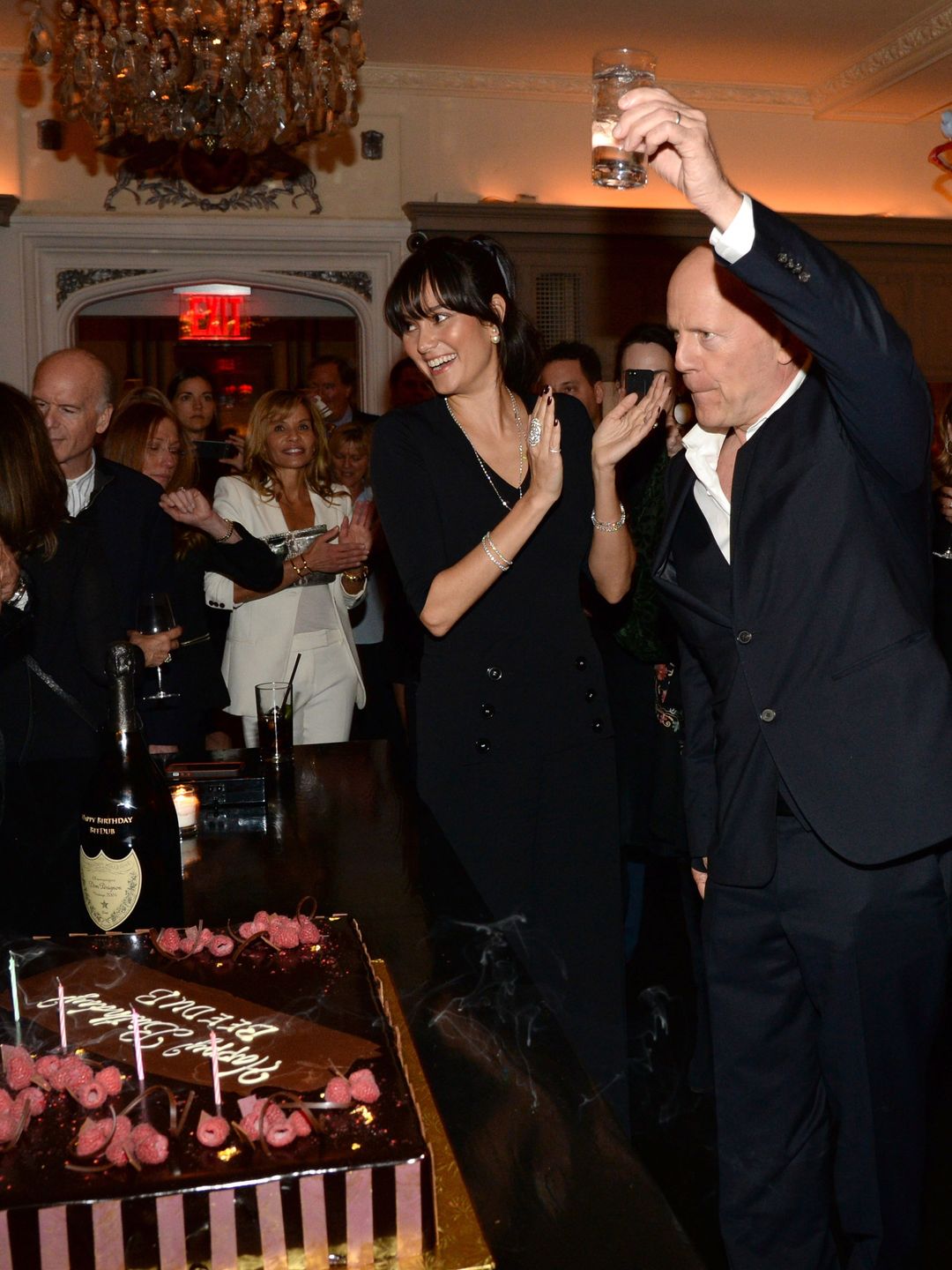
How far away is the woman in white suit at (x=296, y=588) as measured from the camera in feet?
12.6

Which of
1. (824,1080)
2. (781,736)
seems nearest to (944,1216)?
(824,1080)

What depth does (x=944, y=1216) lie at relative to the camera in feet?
7.26

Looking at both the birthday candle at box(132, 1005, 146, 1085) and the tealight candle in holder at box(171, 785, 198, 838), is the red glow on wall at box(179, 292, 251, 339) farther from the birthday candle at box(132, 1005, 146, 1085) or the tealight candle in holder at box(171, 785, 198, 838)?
the birthday candle at box(132, 1005, 146, 1085)

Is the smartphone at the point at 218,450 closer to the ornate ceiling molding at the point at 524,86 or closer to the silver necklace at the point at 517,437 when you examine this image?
the ornate ceiling molding at the point at 524,86

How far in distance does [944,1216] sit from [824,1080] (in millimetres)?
747

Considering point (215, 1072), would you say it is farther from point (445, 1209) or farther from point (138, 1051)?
point (445, 1209)

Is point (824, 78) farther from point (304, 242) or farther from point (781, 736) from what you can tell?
point (781, 736)

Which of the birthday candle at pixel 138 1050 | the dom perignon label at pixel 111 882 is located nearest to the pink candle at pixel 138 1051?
the birthday candle at pixel 138 1050

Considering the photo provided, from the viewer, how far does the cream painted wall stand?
6.29m

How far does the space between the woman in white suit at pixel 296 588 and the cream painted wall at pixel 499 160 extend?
9.56 ft

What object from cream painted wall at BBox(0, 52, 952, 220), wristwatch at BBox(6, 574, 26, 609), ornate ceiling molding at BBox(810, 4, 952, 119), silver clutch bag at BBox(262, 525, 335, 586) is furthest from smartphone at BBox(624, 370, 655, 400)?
cream painted wall at BBox(0, 52, 952, 220)

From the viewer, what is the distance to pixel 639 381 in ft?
6.96

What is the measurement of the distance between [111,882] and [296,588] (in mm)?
2694

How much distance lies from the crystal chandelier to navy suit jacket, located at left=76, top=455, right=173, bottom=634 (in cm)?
147
